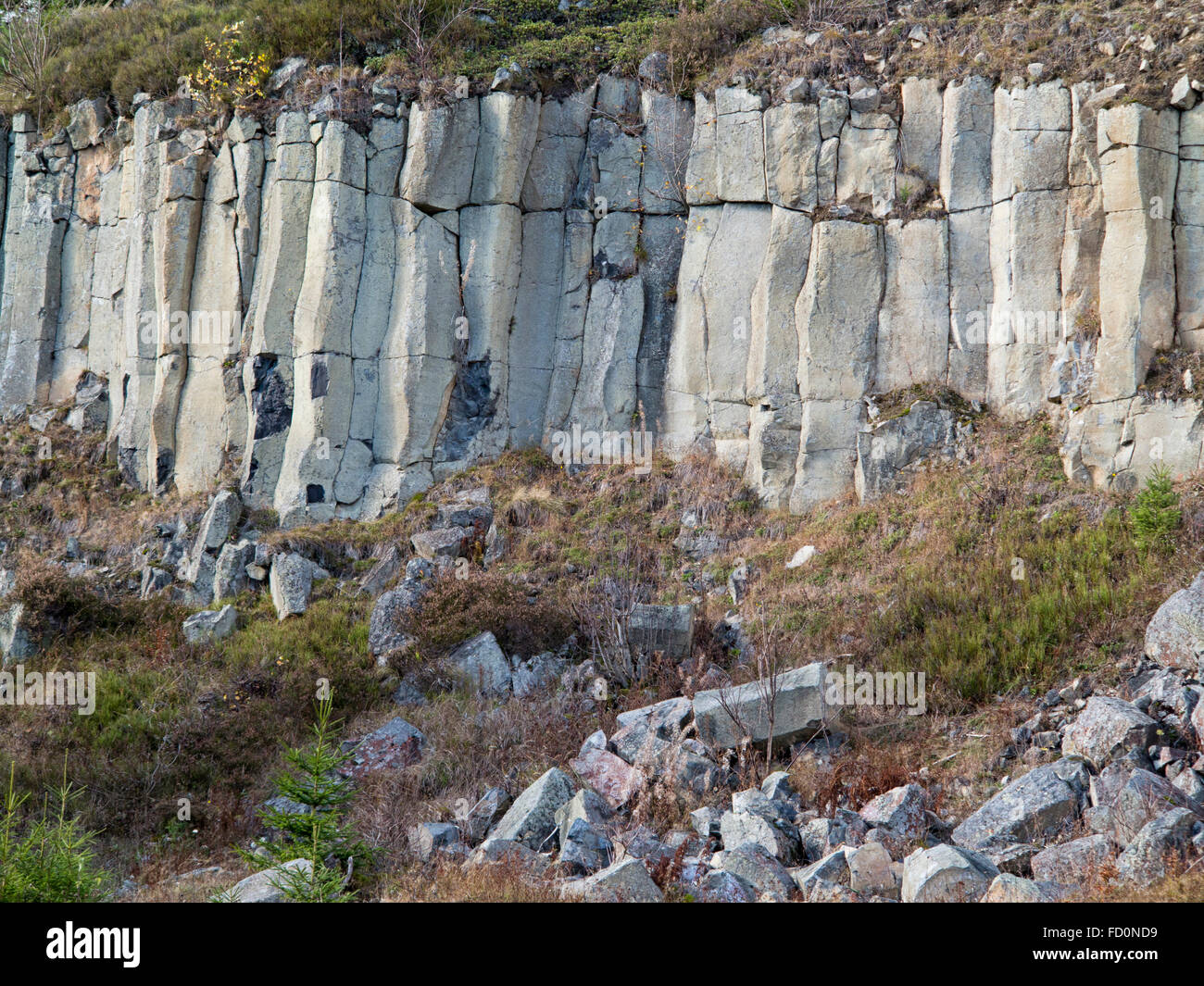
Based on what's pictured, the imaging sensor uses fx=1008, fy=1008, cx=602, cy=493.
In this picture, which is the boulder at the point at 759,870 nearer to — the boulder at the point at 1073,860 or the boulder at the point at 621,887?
the boulder at the point at 621,887

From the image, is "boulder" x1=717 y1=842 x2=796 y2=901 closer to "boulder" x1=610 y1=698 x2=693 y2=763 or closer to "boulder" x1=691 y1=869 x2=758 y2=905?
"boulder" x1=691 y1=869 x2=758 y2=905

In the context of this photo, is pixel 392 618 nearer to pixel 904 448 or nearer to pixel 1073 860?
pixel 904 448

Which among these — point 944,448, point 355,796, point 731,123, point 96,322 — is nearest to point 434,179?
point 731,123

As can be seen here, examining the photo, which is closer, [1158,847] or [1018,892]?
[1018,892]

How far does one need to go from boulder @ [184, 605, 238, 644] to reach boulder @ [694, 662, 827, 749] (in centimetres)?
829

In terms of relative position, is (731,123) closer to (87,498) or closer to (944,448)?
(944,448)

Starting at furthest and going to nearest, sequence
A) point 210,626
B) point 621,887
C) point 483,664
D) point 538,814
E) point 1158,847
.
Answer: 1. point 210,626
2. point 483,664
3. point 538,814
4. point 621,887
5. point 1158,847

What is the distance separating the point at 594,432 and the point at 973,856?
12.8m

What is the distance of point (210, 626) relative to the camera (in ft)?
51.3

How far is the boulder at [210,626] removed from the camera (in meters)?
15.5

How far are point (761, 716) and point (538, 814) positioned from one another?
2719 millimetres

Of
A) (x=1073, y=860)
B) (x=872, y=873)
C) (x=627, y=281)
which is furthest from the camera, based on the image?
(x=627, y=281)

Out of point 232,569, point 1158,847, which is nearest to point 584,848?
point 1158,847

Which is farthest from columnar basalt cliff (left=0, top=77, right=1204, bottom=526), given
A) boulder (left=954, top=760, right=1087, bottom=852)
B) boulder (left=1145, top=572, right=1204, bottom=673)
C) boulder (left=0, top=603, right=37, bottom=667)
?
boulder (left=954, top=760, right=1087, bottom=852)
